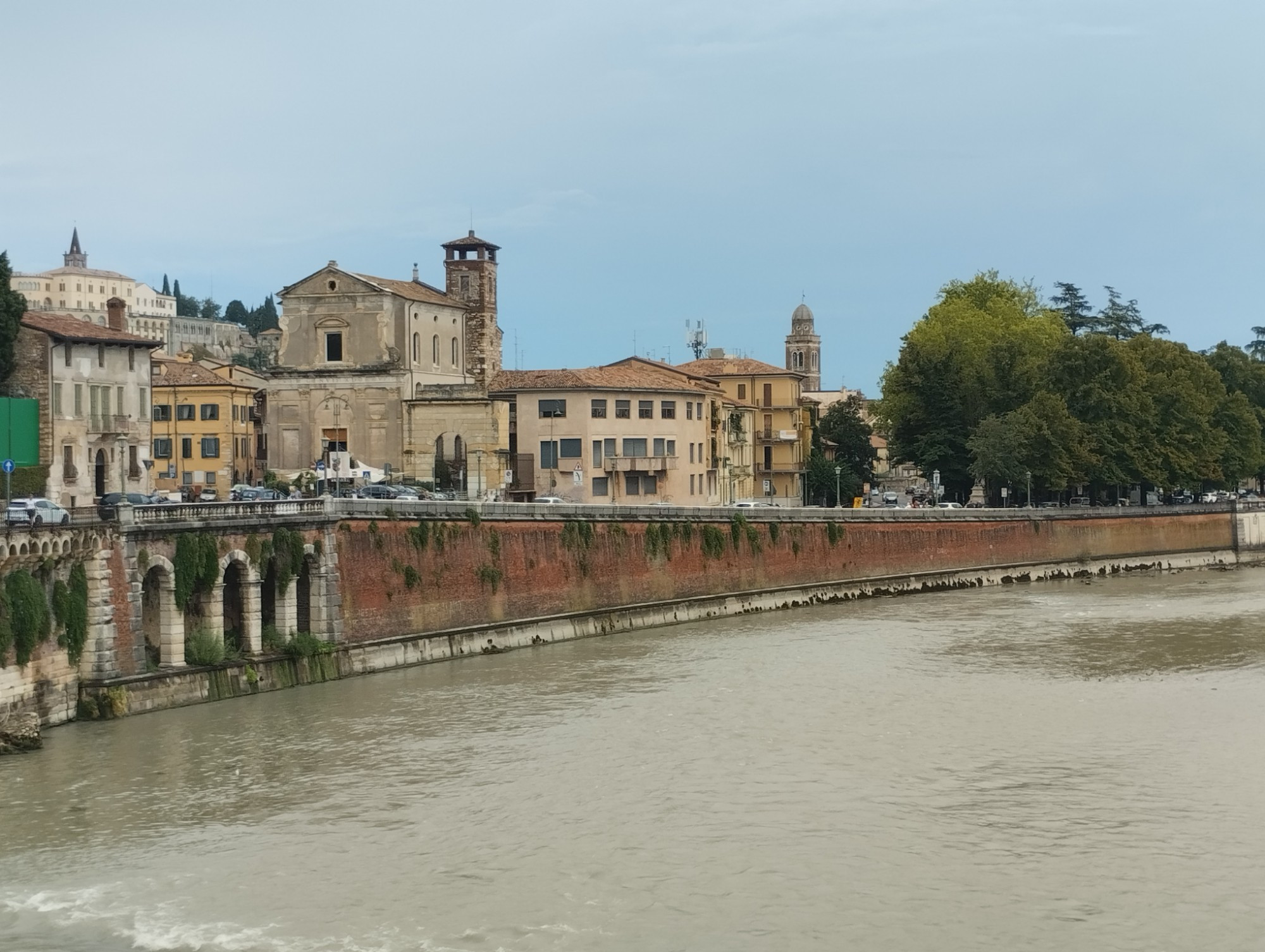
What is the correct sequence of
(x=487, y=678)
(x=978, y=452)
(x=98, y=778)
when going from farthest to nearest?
(x=978, y=452) < (x=487, y=678) < (x=98, y=778)

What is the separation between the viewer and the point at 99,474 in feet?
201

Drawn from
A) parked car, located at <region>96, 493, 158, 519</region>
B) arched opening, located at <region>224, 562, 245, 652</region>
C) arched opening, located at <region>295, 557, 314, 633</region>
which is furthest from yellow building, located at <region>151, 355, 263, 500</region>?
arched opening, located at <region>224, 562, 245, 652</region>

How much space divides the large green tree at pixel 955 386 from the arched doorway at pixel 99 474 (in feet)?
152

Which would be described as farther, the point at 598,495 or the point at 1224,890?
the point at 598,495

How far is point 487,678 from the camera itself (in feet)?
157

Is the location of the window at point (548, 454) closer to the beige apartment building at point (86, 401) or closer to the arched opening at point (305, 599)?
the beige apartment building at point (86, 401)

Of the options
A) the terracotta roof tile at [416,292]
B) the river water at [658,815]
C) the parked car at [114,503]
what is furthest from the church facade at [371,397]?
the river water at [658,815]

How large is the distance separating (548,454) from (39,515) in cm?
3826

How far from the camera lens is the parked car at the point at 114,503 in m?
40.5

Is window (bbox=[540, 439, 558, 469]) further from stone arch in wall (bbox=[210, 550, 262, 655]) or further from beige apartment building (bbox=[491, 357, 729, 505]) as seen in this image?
stone arch in wall (bbox=[210, 550, 262, 655])

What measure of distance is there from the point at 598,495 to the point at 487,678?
98.7 feet

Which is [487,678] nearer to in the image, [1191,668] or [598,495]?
[1191,668]

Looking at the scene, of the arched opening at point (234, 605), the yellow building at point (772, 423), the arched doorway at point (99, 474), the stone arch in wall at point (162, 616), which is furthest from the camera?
the yellow building at point (772, 423)

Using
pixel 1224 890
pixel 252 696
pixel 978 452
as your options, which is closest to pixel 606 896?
pixel 1224 890
